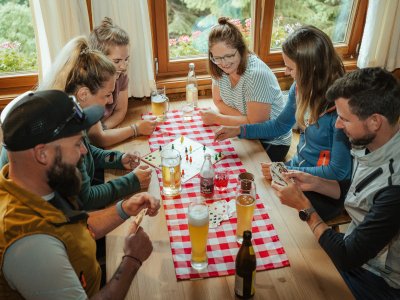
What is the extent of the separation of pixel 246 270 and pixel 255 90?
127 cm

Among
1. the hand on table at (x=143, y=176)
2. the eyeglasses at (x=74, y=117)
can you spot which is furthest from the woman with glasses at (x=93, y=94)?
the eyeglasses at (x=74, y=117)

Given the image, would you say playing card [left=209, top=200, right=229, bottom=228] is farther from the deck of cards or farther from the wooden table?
the wooden table

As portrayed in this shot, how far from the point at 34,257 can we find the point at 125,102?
1.55 metres

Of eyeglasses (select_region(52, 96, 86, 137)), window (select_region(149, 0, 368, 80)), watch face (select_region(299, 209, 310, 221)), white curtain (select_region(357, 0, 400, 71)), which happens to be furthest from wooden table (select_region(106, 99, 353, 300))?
white curtain (select_region(357, 0, 400, 71))

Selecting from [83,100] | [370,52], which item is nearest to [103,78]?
[83,100]

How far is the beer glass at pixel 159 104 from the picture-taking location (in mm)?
2441

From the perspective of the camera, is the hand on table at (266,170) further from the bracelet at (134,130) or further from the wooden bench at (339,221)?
the bracelet at (134,130)

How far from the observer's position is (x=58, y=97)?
4.12ft

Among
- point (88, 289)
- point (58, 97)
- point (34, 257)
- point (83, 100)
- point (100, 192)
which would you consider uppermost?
point (58, 97)

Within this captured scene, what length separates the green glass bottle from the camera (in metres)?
1.27

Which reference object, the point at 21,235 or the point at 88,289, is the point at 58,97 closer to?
the point at 21,235

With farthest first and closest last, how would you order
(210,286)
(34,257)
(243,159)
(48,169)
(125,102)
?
1. (125,102)
2. (243,159)
3. (210,286)
4. (48,169)
5. (34,257)

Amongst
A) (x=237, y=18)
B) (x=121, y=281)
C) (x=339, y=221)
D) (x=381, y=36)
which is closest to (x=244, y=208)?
(x=121, y=281)

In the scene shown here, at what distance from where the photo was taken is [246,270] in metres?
1.28
